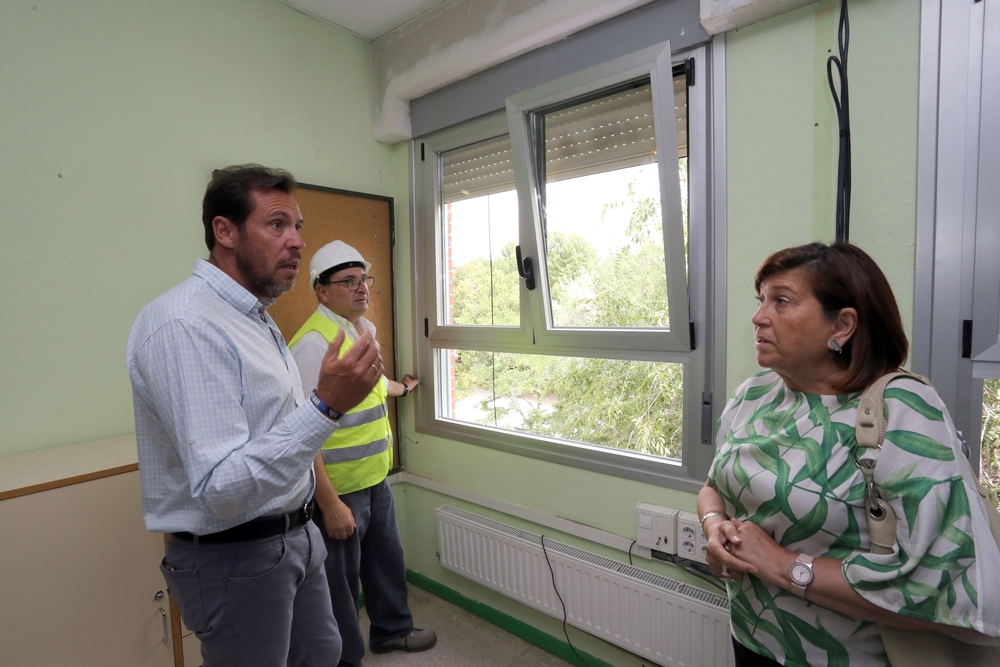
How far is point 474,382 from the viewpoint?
262cm

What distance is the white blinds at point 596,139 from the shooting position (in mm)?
1828

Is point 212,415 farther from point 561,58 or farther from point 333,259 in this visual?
point 561,58

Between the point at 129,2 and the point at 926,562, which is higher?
the point at 129,2

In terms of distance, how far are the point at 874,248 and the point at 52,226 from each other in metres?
2.60

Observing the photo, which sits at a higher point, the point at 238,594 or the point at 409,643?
the point at 238,594

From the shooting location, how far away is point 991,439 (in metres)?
1.36

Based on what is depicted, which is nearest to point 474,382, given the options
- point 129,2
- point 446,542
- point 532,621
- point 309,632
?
point 446,542

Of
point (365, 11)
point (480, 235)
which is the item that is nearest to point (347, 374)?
point (480, 235)

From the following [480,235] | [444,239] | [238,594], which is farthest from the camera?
[444,239]

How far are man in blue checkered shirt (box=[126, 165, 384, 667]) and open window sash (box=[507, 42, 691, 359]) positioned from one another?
104cm

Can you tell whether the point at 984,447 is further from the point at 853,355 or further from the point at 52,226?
the point at 52,226

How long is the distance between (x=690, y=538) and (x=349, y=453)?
4.15 feet

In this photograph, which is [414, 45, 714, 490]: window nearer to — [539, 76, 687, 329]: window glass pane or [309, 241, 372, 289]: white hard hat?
[539, 76, 687, 329]: window glass pane

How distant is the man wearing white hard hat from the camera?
1858 mm
